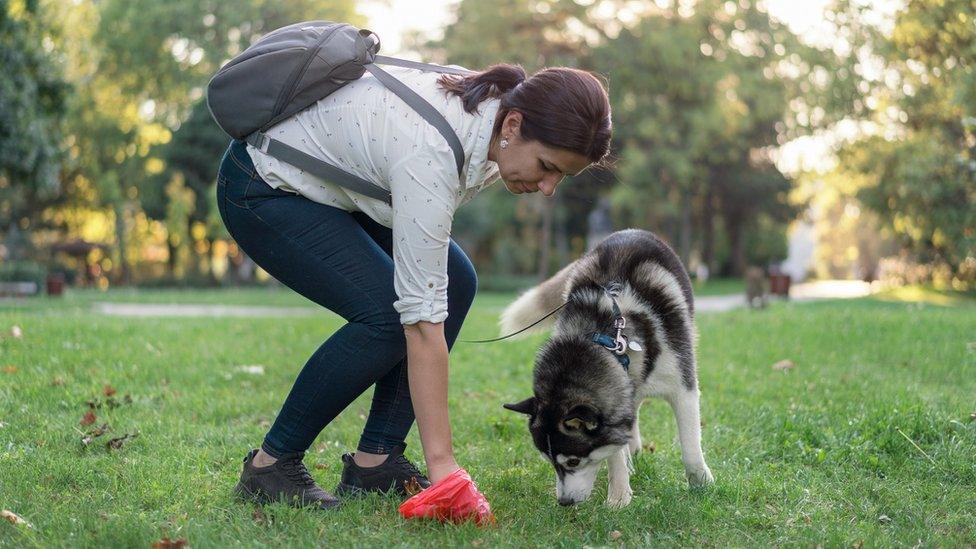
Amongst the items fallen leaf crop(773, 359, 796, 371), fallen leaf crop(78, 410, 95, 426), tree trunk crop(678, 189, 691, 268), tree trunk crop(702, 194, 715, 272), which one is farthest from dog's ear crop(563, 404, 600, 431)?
tree trunk crop(702, 194, 715, 272)

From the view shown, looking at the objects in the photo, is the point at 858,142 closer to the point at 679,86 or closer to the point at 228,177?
the point at 679,86

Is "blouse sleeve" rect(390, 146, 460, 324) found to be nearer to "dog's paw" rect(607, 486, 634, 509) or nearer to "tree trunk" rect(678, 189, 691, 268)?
"dog's paw" rect(607, 486, 634, 509)

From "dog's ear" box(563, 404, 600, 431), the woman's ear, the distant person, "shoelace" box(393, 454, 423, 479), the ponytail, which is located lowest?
the distant person

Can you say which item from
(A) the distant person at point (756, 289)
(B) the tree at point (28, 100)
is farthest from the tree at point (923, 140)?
(B) the tree at point (28, 100)

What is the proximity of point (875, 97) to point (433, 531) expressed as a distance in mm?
24732

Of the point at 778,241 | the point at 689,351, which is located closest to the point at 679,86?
the point at 778,241

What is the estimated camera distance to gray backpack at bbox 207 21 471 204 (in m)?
3.03

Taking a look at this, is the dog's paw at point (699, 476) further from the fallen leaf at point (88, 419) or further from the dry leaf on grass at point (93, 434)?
the fallen leaf at point (88, 419)

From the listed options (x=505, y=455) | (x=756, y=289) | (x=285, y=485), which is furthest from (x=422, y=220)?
(x=756, y=289)

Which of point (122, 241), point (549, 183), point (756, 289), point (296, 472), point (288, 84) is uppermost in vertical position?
point (288, 84)

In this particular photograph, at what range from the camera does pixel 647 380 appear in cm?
385

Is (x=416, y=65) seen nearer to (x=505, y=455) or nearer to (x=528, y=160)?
(x=528, y=160)

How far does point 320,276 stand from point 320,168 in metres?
0.42

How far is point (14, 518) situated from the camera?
3.04 metres
